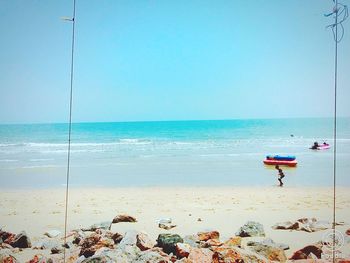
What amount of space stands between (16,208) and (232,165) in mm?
11126

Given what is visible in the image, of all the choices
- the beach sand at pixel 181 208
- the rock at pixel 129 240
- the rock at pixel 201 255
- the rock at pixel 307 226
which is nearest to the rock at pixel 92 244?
the rock at pixel 129 240

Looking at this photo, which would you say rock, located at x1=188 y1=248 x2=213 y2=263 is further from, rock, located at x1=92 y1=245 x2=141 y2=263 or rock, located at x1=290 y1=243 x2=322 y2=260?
rock, located at x1=290 y1=243 x2=322 y2=260

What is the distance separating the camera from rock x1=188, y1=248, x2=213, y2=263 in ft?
12.2

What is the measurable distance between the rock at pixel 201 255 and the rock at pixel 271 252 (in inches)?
33.8

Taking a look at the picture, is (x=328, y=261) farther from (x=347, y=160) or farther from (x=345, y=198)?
(x=347, y=160)

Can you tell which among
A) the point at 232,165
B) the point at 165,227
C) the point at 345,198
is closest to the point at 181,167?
the point at 232,165

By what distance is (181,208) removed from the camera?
8227mm

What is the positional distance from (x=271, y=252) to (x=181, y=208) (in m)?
4.21

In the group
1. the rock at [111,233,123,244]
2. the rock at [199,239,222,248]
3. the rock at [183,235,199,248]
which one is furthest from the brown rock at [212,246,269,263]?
the rock at [111,233,123,244]

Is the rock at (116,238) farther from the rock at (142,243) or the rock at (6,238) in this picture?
Answer: the rock at (6,238)

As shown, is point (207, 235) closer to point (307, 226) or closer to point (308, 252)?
point (308, 252)

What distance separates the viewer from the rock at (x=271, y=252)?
4133mm

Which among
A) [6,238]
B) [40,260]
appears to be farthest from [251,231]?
[6,238]

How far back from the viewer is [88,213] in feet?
25.5
